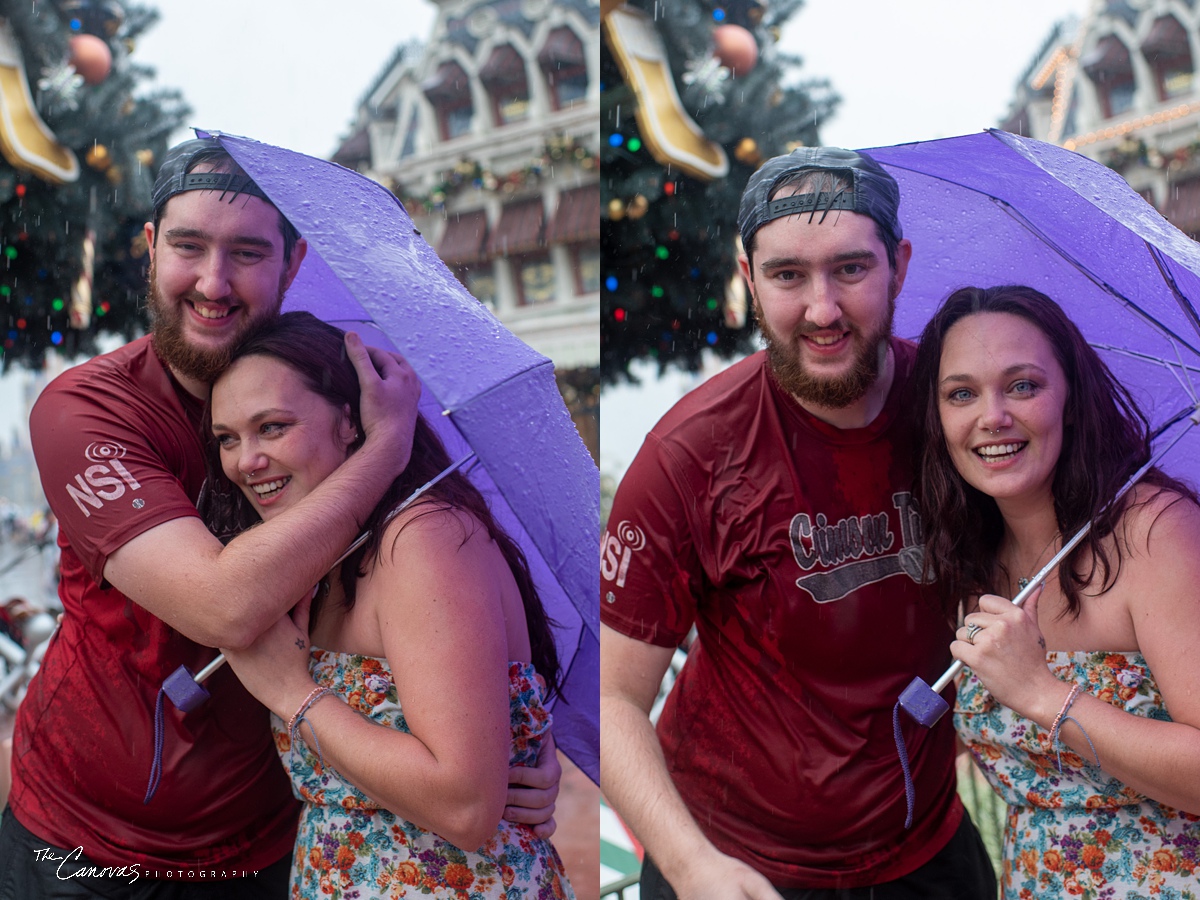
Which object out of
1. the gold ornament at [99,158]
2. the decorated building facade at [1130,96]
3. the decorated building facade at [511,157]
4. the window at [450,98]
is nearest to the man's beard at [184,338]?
the gold ornament at [99,158]

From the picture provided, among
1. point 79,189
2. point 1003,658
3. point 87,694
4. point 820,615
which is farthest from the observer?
point 79,189

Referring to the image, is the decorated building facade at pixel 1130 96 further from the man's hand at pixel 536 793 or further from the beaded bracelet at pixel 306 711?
the beaded bracelet at pixel 306 711

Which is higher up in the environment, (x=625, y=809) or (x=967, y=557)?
(x=967, y=557)

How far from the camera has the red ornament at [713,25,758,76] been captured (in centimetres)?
212

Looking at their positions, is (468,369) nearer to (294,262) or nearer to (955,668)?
(294,262)

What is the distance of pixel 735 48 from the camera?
2.13 m

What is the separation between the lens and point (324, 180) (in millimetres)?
2076

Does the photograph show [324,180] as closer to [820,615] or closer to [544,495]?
[544,495]

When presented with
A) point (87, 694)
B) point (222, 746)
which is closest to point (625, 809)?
point (222, 746)

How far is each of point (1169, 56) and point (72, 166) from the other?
209 cm

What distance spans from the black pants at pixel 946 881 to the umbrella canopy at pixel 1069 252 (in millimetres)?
765

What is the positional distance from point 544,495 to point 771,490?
1.38 feet

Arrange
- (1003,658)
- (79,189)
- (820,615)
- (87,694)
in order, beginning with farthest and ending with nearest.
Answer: (79,189)
(87,694)
(820,615)
(1003,658)

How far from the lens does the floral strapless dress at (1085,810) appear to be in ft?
5.79
